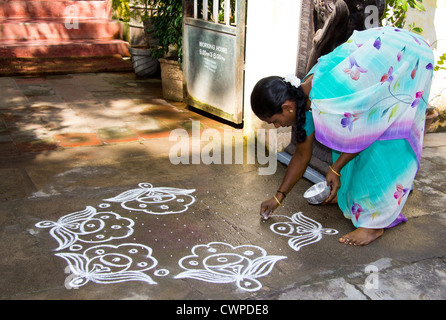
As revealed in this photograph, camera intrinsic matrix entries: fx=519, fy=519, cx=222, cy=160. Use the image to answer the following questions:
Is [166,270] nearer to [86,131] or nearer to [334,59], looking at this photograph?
[334,59]

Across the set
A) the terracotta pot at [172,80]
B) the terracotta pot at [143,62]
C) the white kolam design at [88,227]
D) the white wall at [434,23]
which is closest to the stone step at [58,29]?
the terracotta pot at [143,62]

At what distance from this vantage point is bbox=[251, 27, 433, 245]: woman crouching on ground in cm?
303

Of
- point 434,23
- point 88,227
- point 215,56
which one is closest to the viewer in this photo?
point 88,227

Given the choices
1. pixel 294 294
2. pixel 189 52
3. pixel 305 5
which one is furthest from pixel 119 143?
pixel 294 294

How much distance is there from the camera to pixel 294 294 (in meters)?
2.72

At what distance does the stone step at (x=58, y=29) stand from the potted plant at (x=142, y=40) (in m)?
0.42

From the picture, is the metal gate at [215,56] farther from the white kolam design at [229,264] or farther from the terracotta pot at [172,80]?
the white kolam design at [229,264]

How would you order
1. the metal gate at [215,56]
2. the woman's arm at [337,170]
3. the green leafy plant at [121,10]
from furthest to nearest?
1. the green leafy plant at [121,10]
2. the metal gate at [215,56]
3. the woman's arm at [337,170]

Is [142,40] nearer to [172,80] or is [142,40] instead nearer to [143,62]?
[143,62]

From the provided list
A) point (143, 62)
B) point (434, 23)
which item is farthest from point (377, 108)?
point (143, 62)

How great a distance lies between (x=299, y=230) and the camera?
3473 mm

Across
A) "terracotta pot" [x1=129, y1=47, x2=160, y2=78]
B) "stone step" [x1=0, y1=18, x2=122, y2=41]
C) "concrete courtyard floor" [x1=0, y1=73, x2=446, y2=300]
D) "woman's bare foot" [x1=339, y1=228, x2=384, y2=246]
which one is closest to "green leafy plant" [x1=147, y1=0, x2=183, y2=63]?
"terracotta pot" [x1=129, y1=47, x2=160, y2=78]

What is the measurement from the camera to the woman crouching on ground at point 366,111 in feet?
9.95

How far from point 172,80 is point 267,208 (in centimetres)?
348
